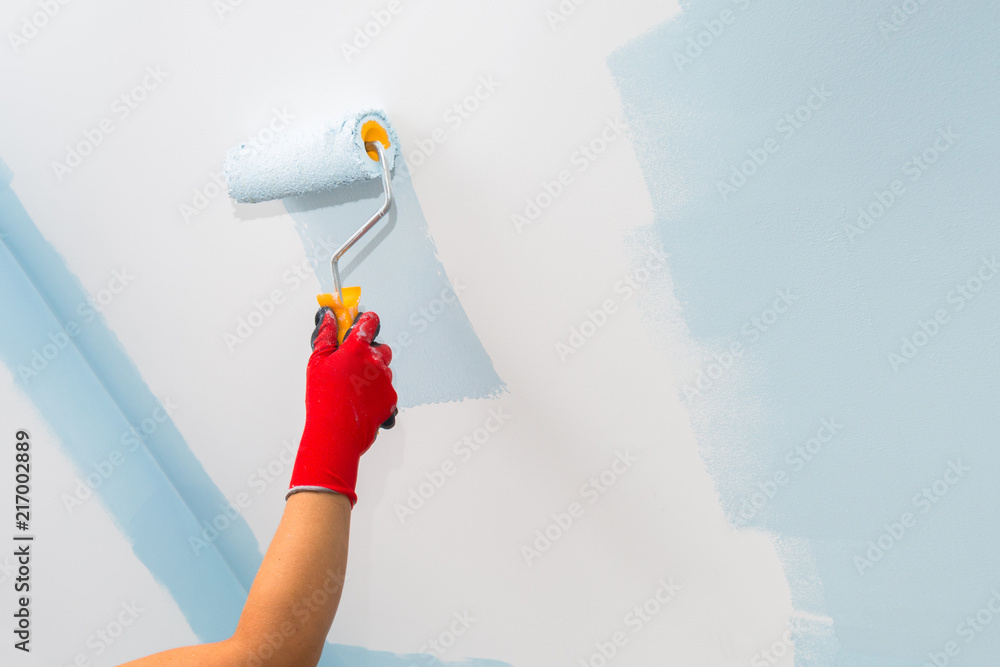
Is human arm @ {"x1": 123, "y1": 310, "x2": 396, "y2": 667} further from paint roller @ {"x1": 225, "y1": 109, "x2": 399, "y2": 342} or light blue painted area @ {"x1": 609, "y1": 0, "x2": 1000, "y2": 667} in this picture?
light blue painted area @ {"x1": 609, "y1": 0, "x2": 1000, "y2": 667}

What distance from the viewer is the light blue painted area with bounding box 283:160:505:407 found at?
1.04 meters

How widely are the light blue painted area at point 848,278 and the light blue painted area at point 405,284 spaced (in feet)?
1.21

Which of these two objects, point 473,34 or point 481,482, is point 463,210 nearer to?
point 473,34

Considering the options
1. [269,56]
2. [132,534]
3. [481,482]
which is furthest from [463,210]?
[132,534]

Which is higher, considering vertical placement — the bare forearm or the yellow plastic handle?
the yellow plastic handle

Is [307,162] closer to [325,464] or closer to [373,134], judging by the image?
[373,134]

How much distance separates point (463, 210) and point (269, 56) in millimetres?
407

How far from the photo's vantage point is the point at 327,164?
3.02 feet

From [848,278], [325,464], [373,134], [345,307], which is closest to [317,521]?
[325,464]

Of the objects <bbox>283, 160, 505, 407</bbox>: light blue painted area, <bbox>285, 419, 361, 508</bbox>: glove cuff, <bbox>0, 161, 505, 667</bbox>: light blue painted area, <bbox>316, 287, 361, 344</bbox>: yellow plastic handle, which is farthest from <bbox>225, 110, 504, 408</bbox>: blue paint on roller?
<bbox>0, 161, 505, 667</bbox>: light blue painted area

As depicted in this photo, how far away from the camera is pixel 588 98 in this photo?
89cm

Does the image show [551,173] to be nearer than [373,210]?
Yes

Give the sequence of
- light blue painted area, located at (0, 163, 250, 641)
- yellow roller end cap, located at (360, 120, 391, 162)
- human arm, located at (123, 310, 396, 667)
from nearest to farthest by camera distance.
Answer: human arm, located at (123, 310, 396, 667)
yellow roller end cap, located at (360, 120, 391, 162)
light blue painted area, located at (0, 163, 250, 641)

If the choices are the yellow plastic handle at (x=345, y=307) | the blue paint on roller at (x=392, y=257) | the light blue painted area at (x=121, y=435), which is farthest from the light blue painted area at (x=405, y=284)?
the light blue painted area at (x=121, y=435)
